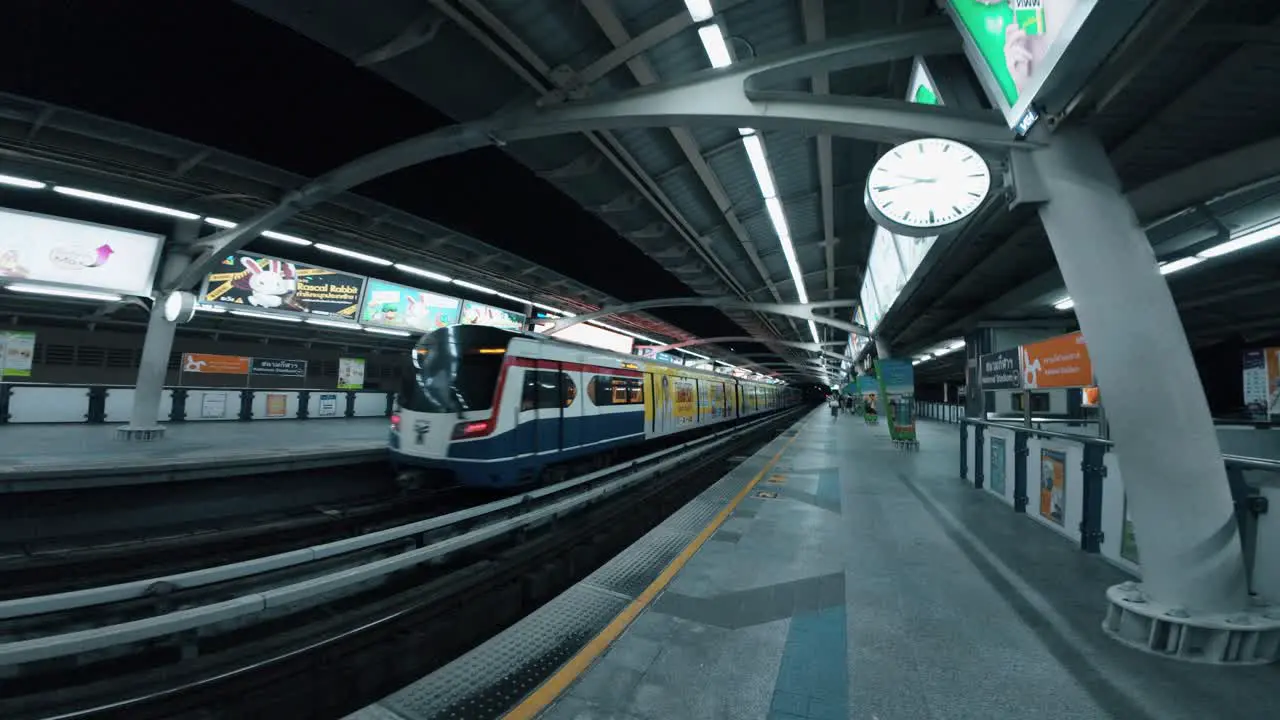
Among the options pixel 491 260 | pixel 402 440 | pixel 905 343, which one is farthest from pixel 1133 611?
pixel 905 343

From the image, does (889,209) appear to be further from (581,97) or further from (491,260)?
(491,260)

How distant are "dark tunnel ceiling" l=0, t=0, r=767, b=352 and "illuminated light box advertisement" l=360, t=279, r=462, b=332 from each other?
5.29 m

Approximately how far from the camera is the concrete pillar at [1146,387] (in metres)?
3.23

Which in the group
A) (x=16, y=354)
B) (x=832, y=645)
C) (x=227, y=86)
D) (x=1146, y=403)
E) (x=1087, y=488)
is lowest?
(x=832, y=645)

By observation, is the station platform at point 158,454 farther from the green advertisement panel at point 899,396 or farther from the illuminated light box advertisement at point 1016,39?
the green advertisement panel at point 899,396

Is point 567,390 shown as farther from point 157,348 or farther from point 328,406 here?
point 328,406

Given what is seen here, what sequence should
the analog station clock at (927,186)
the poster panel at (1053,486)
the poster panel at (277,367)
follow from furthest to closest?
the poster panel at (277,367) → the poster panel at (1053,486) → the analog station clock at (927,186)

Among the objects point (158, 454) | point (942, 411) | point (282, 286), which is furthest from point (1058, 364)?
point (942, 411)

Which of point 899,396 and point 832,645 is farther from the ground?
point 899,396

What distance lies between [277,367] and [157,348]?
9358mm

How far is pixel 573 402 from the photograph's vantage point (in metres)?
9.09

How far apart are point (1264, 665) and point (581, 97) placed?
7.93 metres

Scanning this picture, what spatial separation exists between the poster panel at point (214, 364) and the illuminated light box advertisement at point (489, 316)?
9273 millimetres

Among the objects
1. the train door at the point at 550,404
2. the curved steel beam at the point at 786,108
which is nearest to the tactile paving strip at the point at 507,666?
the train door at the point at 550,404
